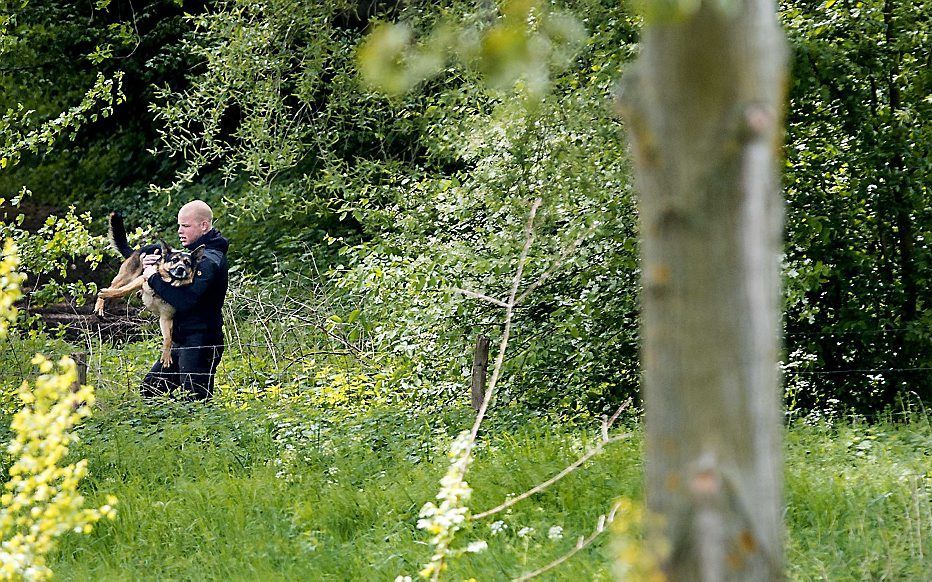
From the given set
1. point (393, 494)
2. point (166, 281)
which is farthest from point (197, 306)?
point (393, 494)

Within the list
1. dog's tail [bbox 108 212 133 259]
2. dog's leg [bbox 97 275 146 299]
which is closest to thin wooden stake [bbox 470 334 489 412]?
dog's leg [bbox 97 275 146 299]

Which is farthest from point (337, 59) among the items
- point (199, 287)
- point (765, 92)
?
point (765, 92)

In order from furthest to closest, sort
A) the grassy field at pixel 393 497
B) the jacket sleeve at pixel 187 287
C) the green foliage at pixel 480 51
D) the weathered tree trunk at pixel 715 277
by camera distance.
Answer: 1. the jacket sleeve at pixel 187 287
2. the grassy field at pixel 393 497
3. the green foliage at pixel 480 51
4. the weathered tree trunk at pixel 715 277

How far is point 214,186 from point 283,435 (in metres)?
11.5

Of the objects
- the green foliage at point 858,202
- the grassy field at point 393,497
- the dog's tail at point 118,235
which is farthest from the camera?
the dog's tail at point 118,235

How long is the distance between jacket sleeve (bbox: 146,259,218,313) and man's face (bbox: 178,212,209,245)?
1.07 ft

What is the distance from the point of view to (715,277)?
76.1 inches

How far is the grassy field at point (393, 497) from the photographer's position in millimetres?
4789

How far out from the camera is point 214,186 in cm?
1838

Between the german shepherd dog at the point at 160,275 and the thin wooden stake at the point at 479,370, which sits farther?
the german shepherd dog at the point at 160,275

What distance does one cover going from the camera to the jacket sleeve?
8.77 m

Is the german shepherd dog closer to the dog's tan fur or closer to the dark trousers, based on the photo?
the dog's tan fur

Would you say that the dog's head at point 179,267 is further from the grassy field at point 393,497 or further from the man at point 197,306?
the grassy field at point 393,497

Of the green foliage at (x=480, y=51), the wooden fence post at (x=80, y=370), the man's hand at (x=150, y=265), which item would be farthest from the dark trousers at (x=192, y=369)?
the green foliage at (x=480, y=51)
